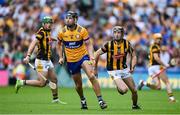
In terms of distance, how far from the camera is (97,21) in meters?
34.7

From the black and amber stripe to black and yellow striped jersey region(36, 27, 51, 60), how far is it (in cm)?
307

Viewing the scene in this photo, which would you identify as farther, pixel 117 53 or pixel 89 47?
pixel 117 53

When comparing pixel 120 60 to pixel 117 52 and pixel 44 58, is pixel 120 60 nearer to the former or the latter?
pixel 117 52

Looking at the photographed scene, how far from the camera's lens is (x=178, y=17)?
112ft

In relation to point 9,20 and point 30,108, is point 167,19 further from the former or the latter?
point 30,108

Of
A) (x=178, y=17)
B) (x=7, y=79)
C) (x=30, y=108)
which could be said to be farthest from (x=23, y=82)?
(x=178, y=17)

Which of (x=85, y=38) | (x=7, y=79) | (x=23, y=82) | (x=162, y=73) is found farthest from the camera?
(x=7, y=79)

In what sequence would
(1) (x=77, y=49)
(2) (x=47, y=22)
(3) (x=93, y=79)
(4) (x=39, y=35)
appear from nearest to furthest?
1. (3) (x=93, y=79)
2. (1) (x=77, y=49)
3. (2) (x=47, y=22)
4. (4) (x=39, y=35)

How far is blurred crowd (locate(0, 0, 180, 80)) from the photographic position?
33625 millimetres

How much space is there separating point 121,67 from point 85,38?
1.31 m

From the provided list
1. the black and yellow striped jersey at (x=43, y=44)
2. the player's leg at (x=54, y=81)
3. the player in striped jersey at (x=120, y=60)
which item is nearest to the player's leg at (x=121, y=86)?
the player in striped jersey at (x=120, y=60)

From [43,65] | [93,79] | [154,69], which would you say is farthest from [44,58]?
[154,69]

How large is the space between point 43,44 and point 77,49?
3242 millimetres

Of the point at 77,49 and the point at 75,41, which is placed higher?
the point at 75,41
